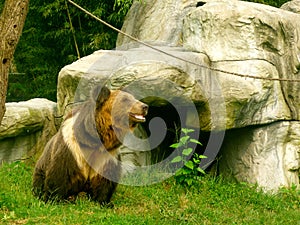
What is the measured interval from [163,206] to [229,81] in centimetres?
191

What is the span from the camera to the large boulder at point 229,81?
697 cm

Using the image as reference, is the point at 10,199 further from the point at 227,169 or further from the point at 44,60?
the point at 44,60

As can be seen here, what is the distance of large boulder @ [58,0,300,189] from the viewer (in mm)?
6973

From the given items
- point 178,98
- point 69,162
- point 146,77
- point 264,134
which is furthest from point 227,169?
point 69,162

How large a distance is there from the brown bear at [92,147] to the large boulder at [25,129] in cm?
182

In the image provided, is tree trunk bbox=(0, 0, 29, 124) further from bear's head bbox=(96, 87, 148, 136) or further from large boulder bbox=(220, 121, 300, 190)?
large boulder bbox=(220, 121, 300, 190)

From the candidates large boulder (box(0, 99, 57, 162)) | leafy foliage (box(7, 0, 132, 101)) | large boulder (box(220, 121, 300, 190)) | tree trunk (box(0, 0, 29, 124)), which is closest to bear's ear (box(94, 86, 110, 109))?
tree trunk (box(0, 0, 29, 124))

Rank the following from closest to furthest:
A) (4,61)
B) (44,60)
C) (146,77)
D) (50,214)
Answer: (4,61)
(50,214)
(146,77)
(44,60)

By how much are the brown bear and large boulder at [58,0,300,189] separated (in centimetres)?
102

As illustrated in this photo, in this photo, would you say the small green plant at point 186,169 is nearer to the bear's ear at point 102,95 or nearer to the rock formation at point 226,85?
the rock formation at point 226,85

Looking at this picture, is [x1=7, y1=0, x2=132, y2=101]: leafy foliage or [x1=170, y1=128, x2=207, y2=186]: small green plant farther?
[x1=7, y1=0, x2=132, y2=101]: leafy foliage

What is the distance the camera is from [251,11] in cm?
742

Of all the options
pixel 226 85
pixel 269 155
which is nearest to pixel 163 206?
pixel 226 85

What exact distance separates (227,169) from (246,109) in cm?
111
